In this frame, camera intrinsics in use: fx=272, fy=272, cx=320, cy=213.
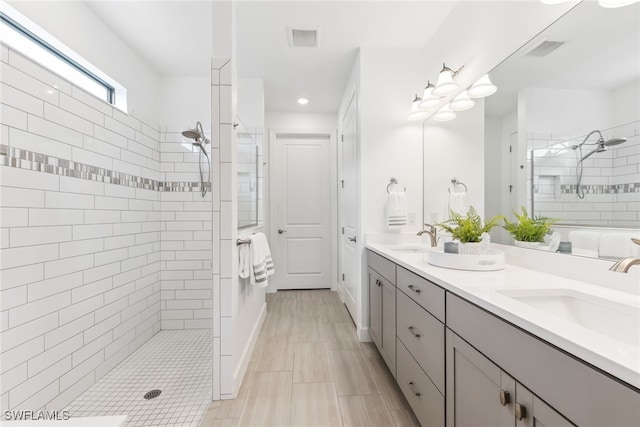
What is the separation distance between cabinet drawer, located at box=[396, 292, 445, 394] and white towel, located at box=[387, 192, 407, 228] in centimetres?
77

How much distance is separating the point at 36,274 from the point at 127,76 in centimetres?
166

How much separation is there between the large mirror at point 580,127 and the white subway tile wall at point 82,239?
2504mm

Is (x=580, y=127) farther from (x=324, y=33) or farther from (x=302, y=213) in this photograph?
(x=302, y=213)

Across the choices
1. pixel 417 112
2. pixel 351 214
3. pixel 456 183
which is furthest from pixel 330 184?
pixel 456 183

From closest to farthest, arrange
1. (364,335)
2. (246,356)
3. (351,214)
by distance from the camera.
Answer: (246,356), (364,335), (351,214)

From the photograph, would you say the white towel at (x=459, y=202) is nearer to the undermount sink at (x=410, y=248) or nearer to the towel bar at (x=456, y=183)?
the towel bar at (x=456, y=183)

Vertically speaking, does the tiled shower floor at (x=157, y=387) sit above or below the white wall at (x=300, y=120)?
below

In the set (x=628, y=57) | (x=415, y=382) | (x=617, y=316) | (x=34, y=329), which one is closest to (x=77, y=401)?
(x=34, y=329)

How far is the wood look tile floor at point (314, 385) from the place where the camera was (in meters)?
1.47

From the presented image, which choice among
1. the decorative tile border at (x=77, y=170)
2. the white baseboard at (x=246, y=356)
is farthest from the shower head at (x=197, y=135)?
the white baseboard at (x=246, y=356)

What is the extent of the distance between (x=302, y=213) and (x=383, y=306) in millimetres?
2173

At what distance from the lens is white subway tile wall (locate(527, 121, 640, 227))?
93 cm

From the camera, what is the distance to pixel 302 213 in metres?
3.86

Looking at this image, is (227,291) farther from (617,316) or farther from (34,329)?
(617,316)
